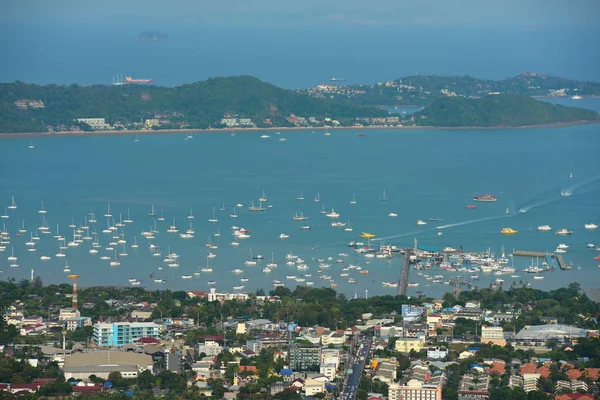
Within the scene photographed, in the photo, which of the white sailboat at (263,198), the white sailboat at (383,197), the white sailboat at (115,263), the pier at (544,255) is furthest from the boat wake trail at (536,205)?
the white sailboat at (115,263)

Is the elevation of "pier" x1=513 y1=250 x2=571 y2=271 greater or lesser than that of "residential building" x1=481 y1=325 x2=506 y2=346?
lesser

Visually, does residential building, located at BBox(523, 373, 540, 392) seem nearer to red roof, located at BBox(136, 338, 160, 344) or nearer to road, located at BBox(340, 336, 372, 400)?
road, located at BBox(340, 336, 372, 400)

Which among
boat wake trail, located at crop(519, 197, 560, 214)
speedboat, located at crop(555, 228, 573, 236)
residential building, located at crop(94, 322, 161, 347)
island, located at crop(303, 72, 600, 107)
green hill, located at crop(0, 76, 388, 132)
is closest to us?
residential building, located at crop(94, 322, 161, 347)

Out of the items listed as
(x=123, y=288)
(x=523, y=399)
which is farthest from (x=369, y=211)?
(x=523, y=399)

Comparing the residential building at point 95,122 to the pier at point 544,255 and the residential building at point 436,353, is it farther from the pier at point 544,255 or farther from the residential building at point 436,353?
the residential building at point 436,353

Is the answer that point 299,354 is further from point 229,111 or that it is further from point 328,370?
point 229,111

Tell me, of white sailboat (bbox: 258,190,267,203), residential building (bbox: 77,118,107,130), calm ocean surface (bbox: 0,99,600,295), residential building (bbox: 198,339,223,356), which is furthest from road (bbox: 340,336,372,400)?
residential building (bbox: 77,118,107,130)
